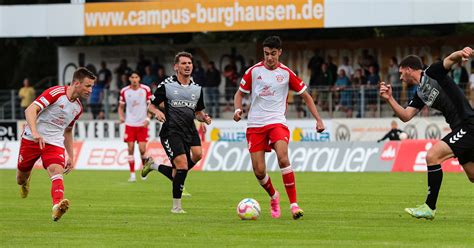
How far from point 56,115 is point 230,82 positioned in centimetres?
2174

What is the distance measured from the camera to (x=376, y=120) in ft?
106

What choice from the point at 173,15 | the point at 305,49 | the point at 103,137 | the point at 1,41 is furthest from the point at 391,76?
the point at 1,41

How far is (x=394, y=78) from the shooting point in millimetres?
32906

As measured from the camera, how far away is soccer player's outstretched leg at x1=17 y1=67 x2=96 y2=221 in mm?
13594

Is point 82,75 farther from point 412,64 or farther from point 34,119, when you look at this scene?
point 412,64

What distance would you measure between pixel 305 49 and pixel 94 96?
7587 mm

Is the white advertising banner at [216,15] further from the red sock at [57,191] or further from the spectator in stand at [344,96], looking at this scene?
the red sock at [57,191]

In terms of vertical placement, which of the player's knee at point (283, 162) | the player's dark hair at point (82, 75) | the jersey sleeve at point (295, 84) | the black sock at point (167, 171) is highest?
the player's dark hair at point (82, 75)

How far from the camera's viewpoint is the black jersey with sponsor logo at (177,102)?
15.9m

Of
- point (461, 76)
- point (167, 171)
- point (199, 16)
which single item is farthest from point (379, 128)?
point (167, 171)

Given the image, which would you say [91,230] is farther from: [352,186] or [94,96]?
[94,96]

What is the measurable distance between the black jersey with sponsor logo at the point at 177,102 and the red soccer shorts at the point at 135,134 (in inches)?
320

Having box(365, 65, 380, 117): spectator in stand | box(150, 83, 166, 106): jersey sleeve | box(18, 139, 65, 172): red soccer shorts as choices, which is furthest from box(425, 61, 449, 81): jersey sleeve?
box(365, 65, 380, 117): spectator in stand

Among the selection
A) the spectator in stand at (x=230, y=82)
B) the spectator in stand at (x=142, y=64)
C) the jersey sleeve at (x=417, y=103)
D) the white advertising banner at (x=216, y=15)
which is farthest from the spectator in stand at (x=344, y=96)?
the jersey sleeve at (x=417, y=103)
